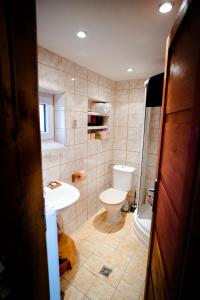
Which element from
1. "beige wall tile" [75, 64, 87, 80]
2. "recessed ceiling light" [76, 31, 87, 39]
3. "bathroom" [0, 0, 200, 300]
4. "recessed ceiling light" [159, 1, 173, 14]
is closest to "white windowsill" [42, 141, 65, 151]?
"bathroom" [0, 0, 200, 300]

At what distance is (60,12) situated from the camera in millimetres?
1052

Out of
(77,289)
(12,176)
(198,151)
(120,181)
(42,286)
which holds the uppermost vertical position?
(198,151)

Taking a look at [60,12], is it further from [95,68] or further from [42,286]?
[42,286]

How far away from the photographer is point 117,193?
256 centimetres

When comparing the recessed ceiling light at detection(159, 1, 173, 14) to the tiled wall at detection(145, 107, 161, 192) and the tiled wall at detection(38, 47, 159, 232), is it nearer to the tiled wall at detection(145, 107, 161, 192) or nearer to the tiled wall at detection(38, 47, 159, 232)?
the tiled wall at detection(38, 47, 159, 232)

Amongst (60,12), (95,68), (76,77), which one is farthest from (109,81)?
(60,12)

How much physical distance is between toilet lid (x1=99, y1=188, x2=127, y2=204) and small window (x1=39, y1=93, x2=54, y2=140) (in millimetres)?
1227

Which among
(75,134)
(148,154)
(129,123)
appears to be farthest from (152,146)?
(75,134)

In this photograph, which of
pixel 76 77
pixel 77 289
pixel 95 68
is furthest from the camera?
pixel 95 68

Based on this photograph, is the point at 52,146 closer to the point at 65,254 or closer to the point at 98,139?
the point at 98,139

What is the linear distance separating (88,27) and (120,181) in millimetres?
2190

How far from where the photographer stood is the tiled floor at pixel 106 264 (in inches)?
57.2

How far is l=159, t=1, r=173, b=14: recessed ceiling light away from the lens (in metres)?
0.94

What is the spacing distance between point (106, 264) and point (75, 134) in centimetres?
160
